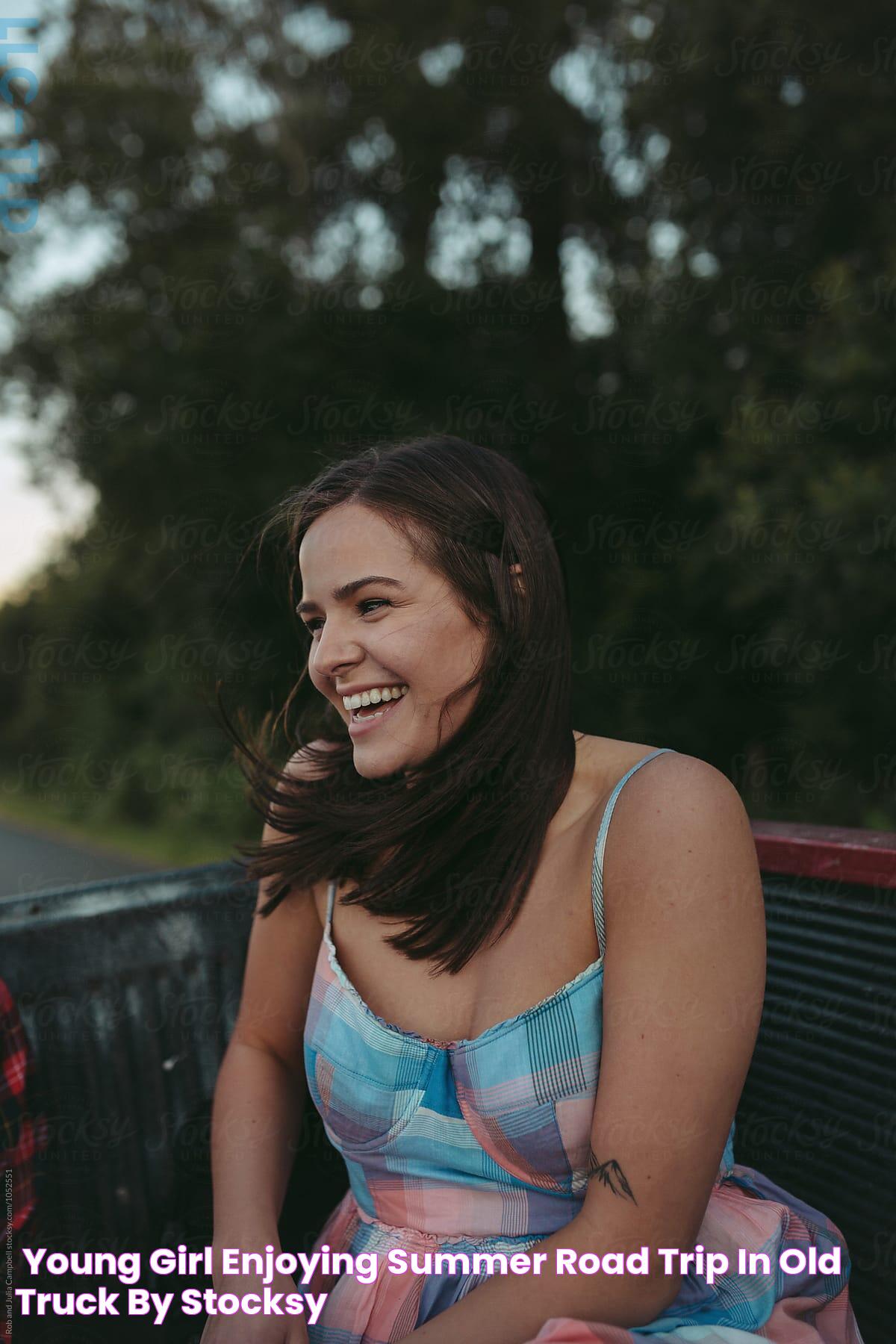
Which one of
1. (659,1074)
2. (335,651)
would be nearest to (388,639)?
(335,651)

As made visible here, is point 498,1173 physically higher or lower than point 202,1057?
higher

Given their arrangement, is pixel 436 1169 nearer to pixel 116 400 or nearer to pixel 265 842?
pixel 265 842

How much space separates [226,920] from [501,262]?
7936mm

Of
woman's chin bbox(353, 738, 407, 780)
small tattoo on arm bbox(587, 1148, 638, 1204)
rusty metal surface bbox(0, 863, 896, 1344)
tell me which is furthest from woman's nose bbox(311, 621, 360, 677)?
small tattoo on arm bbox(587, 1148, 638, 1204)

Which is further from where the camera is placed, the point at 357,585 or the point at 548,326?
the point at 548,326

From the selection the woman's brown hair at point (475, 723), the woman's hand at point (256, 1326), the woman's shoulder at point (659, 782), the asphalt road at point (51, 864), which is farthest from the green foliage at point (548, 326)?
the woman's hand at point (256, 1326)

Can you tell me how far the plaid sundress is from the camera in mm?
1495

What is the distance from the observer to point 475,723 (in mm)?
1711

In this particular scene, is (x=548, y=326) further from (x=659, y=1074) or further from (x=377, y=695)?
(x=659, y=1074)

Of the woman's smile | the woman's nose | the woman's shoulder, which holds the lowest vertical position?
the woman's shoulder

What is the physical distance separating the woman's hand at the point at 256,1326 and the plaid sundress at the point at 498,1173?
6 cm

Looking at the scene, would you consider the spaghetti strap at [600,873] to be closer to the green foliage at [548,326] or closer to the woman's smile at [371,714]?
the woman's smile at [371,714]

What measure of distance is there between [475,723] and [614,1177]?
2.28 feet

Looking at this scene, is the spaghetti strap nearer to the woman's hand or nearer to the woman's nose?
the woman's nose
